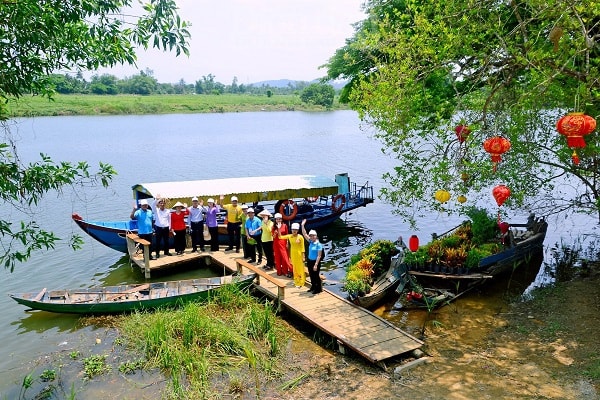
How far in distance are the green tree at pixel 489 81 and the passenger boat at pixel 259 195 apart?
4836 mm

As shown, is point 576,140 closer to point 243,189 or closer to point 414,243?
point 414,243

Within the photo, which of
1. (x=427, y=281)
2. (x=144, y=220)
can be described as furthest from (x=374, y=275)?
(x=144, y=220)

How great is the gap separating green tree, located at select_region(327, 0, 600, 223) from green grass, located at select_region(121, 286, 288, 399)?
16.3 ft

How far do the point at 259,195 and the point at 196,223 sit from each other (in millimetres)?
3317

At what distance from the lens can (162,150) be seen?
43.8 meters

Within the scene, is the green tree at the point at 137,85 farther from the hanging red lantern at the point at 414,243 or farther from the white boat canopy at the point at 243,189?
the hanging red lantern at the point at 414,243

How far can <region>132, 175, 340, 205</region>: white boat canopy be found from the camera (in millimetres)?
16875

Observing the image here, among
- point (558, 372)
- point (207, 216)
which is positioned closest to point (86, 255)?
point (207, 216)

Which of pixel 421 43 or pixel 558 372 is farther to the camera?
pixel 421 43

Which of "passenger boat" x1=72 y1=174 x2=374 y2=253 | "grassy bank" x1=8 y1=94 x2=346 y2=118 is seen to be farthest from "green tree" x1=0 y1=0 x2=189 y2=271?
"grassy bank" x1=8 y1=94 x2=346 y2=118

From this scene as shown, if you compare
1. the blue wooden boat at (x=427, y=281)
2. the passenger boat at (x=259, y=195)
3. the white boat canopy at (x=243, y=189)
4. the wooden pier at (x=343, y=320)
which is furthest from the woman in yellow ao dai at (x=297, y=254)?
the white boat canopy at (x=243, y=189)

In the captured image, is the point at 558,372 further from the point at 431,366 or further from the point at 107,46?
the point at 107,46

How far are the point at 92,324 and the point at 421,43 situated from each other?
9.46 m

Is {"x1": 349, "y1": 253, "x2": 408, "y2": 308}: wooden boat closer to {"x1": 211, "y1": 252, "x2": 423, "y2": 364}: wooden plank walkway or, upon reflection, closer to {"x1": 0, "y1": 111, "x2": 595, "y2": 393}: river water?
{"x1": 211, "y1": 252, "x2": 423, "y2": 364}: wooden plank walkway
